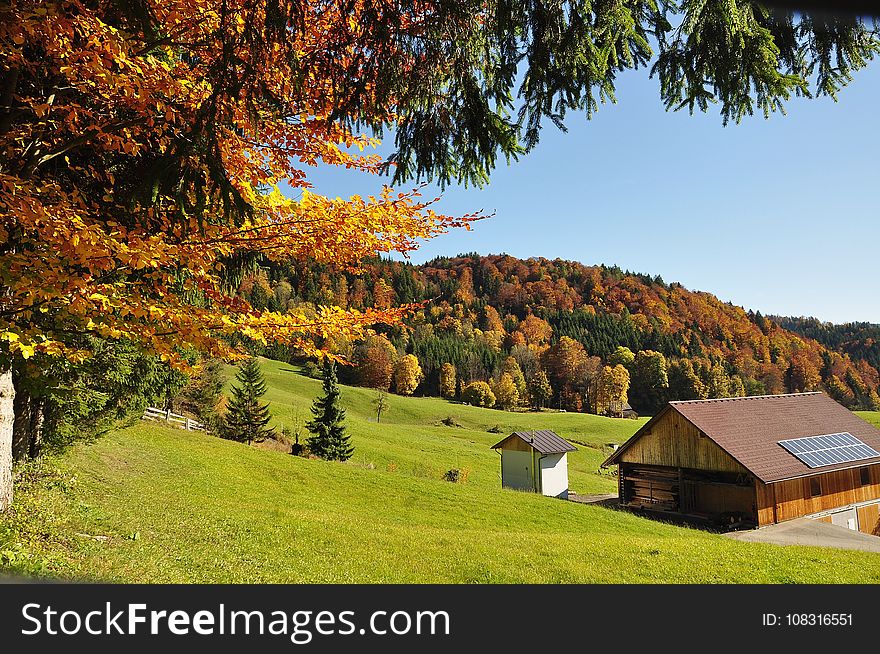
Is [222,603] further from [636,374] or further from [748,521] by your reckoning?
[636,374]

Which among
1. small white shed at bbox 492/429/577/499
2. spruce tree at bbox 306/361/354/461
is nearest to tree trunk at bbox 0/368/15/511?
small white shed at bbox 492/429/577/499

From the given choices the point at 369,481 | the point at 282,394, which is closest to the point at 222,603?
the point at 369,481

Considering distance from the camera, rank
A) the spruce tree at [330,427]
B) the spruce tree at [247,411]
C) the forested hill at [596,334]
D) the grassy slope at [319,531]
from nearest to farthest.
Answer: the grassy slope at [319,531] → the forested hill at [596,334] → the spruce tree at [330,427] → the spruce tree at [247,411]

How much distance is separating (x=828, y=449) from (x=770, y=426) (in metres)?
2.38

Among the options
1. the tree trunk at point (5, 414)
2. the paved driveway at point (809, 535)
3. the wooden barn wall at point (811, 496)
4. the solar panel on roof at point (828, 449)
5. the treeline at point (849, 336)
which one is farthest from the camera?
the solar panel on roof at point (828, 449)

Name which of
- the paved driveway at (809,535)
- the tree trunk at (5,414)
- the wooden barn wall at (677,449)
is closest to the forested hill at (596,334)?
the tree trunk at (5,414)

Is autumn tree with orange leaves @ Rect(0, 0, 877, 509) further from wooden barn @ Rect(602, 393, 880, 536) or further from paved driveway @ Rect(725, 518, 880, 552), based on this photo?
wooden barn @ Rect(602, 393, 880, 536)

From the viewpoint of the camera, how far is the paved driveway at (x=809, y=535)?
1634cm

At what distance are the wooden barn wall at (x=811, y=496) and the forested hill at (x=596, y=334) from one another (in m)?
3.64

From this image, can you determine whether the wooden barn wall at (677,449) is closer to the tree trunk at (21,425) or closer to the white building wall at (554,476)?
the white building wall at (554,476)

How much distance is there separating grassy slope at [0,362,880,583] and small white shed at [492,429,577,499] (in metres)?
3.60

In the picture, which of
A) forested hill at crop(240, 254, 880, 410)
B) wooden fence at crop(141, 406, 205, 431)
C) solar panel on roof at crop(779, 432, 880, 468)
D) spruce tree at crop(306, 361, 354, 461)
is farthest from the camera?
spruce tree at crop(306, 361, 354, 461)

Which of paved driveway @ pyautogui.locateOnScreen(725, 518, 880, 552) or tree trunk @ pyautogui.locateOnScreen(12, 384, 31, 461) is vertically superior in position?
tree trunk @ pyautogui.locateOnScreen(12, 384, 31, 461)

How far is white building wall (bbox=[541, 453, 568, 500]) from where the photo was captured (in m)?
27.0
